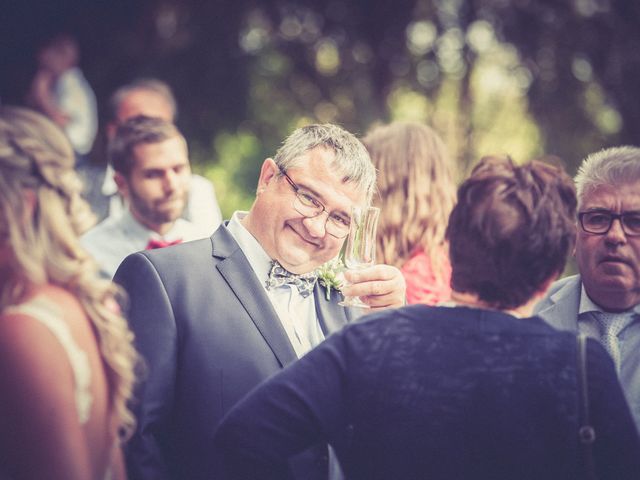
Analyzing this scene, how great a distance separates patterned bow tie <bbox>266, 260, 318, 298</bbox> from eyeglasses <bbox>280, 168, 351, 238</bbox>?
0.70 ft

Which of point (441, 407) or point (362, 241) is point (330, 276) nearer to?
point (362, 241)

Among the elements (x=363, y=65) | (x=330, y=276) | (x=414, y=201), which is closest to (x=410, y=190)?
(x=414, y=201)

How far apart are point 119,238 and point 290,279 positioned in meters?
1.93

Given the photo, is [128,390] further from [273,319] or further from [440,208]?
[440,208]

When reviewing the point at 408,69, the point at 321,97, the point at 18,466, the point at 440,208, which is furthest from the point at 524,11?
the point at 18,466

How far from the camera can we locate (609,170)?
3.36 m

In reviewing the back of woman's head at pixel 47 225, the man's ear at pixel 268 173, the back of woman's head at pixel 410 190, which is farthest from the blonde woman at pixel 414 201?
the back of woman's head at pixel 47 225

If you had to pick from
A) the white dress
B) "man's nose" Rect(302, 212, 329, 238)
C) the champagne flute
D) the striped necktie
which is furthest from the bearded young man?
the white dress

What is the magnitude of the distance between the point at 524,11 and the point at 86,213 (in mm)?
10769

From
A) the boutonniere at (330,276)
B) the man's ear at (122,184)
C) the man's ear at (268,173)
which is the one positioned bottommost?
the boutonniere at (330,276)

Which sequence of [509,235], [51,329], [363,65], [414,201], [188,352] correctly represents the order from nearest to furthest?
1. [51,329]
2. [509,235]
3. [188,352]
4. [414,201]
5. [363,65]

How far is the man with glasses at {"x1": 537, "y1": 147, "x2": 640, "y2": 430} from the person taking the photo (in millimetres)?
3250

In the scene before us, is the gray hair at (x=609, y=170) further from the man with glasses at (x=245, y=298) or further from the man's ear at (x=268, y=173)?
the man's ear at (x=268, y=173)

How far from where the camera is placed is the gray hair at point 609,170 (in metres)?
3.33
